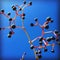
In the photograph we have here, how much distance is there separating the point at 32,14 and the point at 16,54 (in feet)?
1.27

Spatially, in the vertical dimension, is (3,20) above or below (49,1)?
below

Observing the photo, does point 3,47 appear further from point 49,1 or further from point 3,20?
point 49,1

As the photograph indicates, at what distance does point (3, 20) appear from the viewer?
1.62 m

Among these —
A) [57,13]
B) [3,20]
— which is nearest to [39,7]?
[57,13]

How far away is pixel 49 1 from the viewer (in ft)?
5.34

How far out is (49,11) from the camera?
1.62 m

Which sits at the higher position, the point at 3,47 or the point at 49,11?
the point at 49,11

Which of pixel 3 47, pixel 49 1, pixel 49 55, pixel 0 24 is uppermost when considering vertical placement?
pixel 49 1

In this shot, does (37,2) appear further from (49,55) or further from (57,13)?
(49,55)

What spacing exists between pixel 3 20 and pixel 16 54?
0.33 metres

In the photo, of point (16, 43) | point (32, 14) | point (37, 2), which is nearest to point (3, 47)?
point (16, 43)

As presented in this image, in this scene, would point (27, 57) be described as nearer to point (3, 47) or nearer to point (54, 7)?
point (3, 47)

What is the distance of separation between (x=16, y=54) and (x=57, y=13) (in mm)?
523

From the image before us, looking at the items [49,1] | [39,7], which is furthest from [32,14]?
[49,1]
